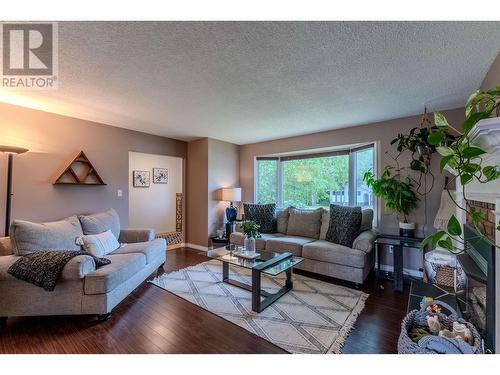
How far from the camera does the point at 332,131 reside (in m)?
3.94

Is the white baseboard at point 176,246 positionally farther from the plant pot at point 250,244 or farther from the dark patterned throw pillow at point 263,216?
the plant pot at point 250,244

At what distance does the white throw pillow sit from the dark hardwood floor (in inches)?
25.9

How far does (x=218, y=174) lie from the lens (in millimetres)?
4703

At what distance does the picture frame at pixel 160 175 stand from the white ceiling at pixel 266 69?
2.44 m

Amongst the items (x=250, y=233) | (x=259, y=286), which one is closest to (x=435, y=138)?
(x=259, y=286)

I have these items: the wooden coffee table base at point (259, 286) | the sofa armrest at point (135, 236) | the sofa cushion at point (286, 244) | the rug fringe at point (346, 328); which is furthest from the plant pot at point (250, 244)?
the sofa armrest at point (135, 236)

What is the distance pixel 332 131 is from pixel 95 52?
11.3 ft

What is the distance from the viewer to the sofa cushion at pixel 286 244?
3.33m

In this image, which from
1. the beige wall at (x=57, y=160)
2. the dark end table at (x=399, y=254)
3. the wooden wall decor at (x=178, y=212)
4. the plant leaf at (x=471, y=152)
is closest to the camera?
the plant leaf at (x=471, y=152)

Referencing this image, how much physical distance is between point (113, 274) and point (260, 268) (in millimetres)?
1418

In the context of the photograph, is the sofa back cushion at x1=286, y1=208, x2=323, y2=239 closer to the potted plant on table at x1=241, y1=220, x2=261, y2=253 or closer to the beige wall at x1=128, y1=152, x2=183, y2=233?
the potted plant on table at x1=241, y1=220, x2=261, y2=253
